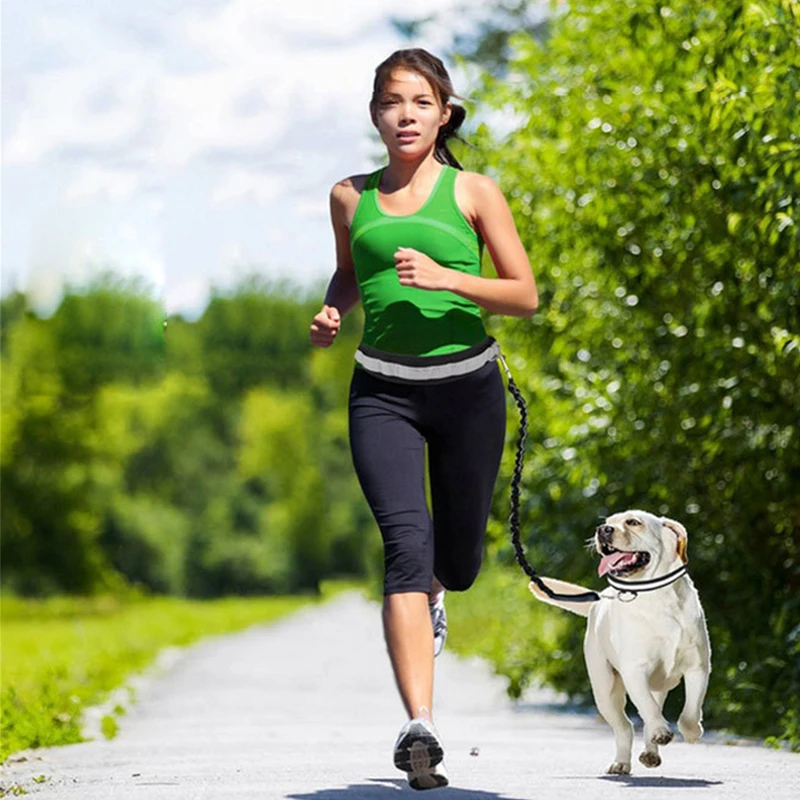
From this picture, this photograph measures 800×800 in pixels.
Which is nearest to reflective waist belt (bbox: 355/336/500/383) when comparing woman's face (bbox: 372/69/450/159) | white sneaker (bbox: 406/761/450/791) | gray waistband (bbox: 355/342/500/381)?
gray waistband (bbox: 355/342/500/381)

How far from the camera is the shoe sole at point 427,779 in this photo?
518 centimetres

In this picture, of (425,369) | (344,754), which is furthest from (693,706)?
(344,754)

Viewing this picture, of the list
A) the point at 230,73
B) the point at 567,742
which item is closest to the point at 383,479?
the point at 567,742

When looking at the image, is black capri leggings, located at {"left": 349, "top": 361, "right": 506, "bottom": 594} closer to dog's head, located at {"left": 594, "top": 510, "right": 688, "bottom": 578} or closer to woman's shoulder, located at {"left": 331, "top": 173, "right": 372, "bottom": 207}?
dog's head, located at {"left": 594, "top": 510, "right": 688, "bottom": 578}

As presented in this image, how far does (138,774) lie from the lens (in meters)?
6.55

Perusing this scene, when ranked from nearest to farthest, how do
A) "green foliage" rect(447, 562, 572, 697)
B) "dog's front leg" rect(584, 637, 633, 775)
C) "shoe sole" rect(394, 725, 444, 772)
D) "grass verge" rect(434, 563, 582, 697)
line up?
1. "shoe sole" rect(394, 725, 444, 772)
2. "dog's front leg" rect(584, 637, 633, 775)
3. "green foliage" rect(447, 562, 572, 697)
4. "grass verge" rect(434, 563, 582, 697)

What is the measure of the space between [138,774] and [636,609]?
195 cm

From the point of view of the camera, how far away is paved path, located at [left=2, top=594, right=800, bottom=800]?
577 cm

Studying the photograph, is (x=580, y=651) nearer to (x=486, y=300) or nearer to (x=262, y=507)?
(x=486, y=300)

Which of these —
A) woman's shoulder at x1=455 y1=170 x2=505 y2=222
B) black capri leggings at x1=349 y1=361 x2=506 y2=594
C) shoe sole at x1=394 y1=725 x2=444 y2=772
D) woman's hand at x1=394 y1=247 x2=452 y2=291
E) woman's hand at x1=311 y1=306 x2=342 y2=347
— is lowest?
shoe sole at x1=394 y1=725 x2=444 y2=772

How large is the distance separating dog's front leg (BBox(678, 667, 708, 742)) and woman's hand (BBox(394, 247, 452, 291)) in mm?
1504

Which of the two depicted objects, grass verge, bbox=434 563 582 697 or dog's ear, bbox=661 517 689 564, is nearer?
dog's ear, bbox=661 517 689 564

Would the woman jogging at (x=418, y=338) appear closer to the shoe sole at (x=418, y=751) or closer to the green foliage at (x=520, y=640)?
the shoe sole at (x=418, y=751)

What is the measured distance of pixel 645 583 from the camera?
574cm
